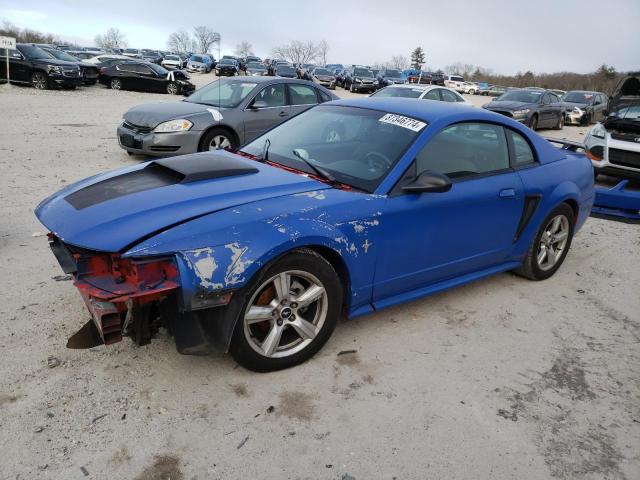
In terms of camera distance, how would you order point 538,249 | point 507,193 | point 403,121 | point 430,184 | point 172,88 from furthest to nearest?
point 172,88 < point 538,249 < point 507,193 < point 403,121 < point 430,184

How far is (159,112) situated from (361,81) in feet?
88.3

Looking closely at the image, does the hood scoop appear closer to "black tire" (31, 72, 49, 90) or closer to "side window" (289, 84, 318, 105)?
"side window" (289, 84, 318, 105)

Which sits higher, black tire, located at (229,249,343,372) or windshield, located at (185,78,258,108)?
windshield, located at (185,78,258,108)

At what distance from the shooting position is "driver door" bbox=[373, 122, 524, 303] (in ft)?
10.8

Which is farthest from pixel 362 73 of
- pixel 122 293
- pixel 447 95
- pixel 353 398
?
pixel 122 293

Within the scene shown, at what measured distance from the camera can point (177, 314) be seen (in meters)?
2.65

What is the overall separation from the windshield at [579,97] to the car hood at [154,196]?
71.1 feet

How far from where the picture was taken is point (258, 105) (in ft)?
27.9

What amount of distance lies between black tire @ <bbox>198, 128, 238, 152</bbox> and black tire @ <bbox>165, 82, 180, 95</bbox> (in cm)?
1623

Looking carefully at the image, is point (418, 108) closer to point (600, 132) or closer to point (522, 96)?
point (600, 132)

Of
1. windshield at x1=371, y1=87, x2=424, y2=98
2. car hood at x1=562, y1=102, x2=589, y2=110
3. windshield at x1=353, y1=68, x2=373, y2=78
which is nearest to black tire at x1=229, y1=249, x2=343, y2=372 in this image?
windshield at x1=371, y1=87, x2=424, y2=98

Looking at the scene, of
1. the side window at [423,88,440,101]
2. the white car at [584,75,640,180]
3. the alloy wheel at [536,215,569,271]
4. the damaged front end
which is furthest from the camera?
the side window at [423,88,440,101]

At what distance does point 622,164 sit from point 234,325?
25.4ft

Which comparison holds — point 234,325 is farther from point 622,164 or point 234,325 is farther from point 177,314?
point 622,164
